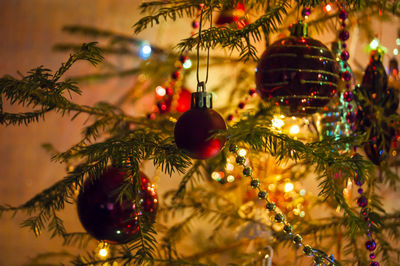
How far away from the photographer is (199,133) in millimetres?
483

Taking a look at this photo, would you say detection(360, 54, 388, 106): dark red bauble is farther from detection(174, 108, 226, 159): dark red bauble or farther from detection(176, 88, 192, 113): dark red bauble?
detection(176, 88, 192, 113): dark red bauble

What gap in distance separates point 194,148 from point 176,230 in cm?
41

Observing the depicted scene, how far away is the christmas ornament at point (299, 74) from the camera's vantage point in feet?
1.82

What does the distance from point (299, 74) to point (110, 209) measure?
33 cm

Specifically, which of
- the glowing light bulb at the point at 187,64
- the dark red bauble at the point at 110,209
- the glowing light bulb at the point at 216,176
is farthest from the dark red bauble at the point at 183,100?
the dark red bauble at the point at 110,209

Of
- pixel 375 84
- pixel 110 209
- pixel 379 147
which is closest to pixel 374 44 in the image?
pixel 375 84

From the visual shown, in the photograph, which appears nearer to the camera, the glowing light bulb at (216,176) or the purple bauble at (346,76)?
the purple bauble at (346,76)

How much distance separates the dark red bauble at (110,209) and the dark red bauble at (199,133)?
0.14m

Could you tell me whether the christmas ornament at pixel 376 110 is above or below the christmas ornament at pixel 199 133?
above

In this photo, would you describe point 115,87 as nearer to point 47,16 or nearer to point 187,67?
point 47,16

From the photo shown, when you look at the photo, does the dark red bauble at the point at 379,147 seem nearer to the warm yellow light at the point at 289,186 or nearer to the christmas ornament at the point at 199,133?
the warm yellow light at the point at 289,186

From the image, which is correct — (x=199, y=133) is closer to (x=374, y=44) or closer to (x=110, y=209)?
(x=110, y=209)

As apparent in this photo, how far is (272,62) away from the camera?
1.87 ft

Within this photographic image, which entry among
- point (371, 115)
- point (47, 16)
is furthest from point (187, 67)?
point (47, 16)
